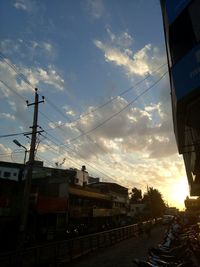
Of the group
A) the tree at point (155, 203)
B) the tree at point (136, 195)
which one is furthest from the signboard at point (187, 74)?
the tree at point (136, 195)

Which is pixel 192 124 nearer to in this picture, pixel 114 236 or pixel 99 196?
pixel 114 236

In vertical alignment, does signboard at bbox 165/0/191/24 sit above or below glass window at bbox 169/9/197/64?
above

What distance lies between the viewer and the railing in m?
11.9

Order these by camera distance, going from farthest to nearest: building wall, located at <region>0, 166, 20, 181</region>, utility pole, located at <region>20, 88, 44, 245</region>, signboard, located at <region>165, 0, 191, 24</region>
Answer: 1. building wall, located at <region>0, 166, 20, 181</region>
2. utility pole, located at <region>20, 88, 44, 245</region>
3. signboard, located at <region>165, 0, 191, 24</region>

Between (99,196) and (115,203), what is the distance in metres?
13.7

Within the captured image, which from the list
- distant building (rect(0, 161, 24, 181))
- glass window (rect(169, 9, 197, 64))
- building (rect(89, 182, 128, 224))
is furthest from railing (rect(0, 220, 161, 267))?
distant building (rect(0, 161, 24, 181))

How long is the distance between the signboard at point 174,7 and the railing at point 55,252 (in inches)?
456

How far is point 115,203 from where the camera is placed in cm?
6388

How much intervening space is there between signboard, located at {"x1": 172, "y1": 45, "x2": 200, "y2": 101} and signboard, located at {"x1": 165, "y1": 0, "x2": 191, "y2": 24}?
2709 millimetres

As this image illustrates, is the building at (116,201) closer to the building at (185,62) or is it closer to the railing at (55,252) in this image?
the railing at (55,252)

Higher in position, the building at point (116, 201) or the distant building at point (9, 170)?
the distant building at point (9, 170)

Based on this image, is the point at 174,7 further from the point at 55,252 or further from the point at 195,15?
the point at 55,252

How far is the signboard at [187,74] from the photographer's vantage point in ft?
37.9

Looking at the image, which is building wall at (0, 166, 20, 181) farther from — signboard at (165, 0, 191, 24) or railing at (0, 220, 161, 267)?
signboard at (165, 0, 191, 24)
